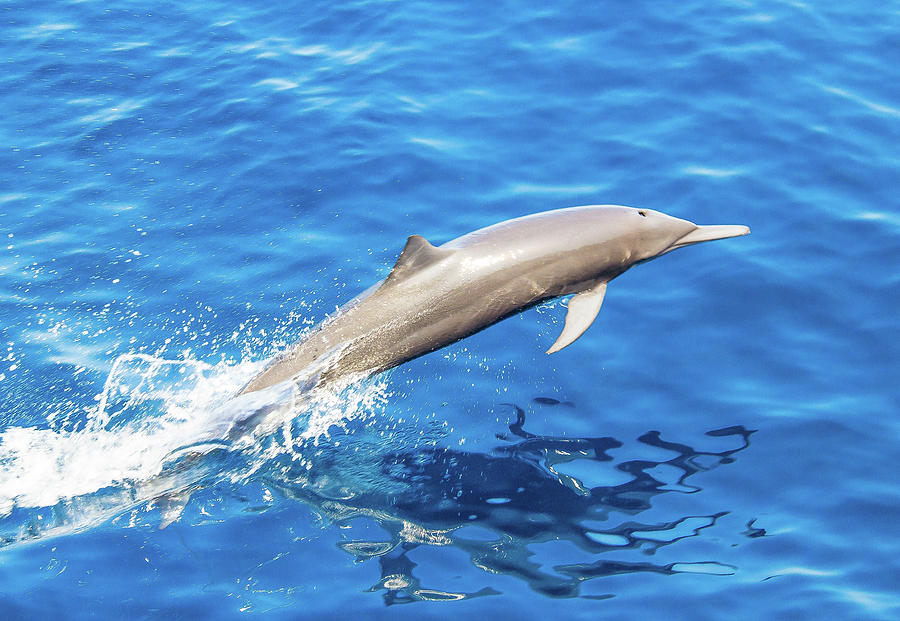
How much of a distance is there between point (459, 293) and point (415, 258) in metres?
0.51

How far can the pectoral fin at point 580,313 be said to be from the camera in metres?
9.25

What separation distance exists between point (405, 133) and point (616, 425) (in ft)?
19.3

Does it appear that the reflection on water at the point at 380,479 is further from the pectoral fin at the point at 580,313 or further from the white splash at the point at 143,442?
the pectoral fin at the point at 580,313

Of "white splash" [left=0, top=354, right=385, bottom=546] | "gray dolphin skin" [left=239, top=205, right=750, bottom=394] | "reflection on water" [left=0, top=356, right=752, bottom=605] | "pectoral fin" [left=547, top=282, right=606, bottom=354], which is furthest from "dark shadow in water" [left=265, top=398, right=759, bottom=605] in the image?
"pectoral fin" [left=547, top=282, right=606, bottom=354]

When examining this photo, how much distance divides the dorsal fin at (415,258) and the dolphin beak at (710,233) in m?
2.59

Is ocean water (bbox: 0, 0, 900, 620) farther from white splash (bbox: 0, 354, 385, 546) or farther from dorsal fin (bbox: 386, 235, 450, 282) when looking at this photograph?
dorsal fin (bbox: 386, 235, 450, 282)

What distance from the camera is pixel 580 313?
9.51 meters

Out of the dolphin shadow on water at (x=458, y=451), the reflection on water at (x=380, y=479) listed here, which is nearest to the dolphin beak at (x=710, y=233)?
the dolphin shadow on water at (x=458, y=451)

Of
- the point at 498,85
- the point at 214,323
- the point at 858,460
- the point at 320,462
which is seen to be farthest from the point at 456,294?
the point at 498,85

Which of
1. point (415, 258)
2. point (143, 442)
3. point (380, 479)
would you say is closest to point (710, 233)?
point (415, 258)

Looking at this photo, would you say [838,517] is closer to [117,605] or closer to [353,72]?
[117,605]

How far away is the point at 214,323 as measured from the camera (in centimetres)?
1112

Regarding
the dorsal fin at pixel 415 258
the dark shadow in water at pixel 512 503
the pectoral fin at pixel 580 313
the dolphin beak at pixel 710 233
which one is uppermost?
the dorsal fin at pixel 415 258

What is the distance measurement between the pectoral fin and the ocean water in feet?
3.76
